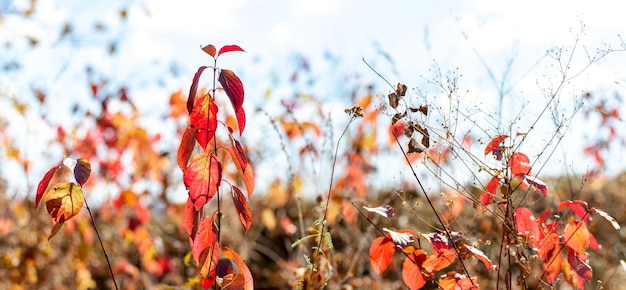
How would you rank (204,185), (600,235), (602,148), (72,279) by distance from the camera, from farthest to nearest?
(600,235) < (602,148) < (72,279) < (204,185)

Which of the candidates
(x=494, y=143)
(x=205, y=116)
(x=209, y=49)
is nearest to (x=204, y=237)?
(x=205, y=116)

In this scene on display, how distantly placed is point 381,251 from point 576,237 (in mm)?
481

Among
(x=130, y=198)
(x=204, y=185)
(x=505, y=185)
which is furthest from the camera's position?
(x=130, y=198)

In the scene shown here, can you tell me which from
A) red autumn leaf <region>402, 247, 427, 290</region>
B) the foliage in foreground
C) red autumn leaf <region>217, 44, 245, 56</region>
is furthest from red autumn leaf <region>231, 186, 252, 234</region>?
red autumn leaf <region>402, 247, 427, 290</region>

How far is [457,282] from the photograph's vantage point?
5.69 ft

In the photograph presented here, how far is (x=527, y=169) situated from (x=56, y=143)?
3.81m

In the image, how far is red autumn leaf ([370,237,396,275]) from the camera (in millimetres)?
1789

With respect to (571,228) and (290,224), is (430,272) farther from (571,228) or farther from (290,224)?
(290,224)

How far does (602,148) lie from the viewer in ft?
15.1

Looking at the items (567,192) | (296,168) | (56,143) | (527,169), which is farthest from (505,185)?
(56,143)

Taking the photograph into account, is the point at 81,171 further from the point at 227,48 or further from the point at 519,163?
the point at 519,163

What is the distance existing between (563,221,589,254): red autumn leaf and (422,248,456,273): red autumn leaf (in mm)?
289

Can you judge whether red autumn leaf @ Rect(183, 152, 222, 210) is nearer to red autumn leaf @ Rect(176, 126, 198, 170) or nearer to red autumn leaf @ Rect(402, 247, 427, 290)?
red autumn leaf @ Rect(176, 126, 198, 170)

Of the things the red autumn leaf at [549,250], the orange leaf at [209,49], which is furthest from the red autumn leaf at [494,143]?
the orange leaf at [209,49]
